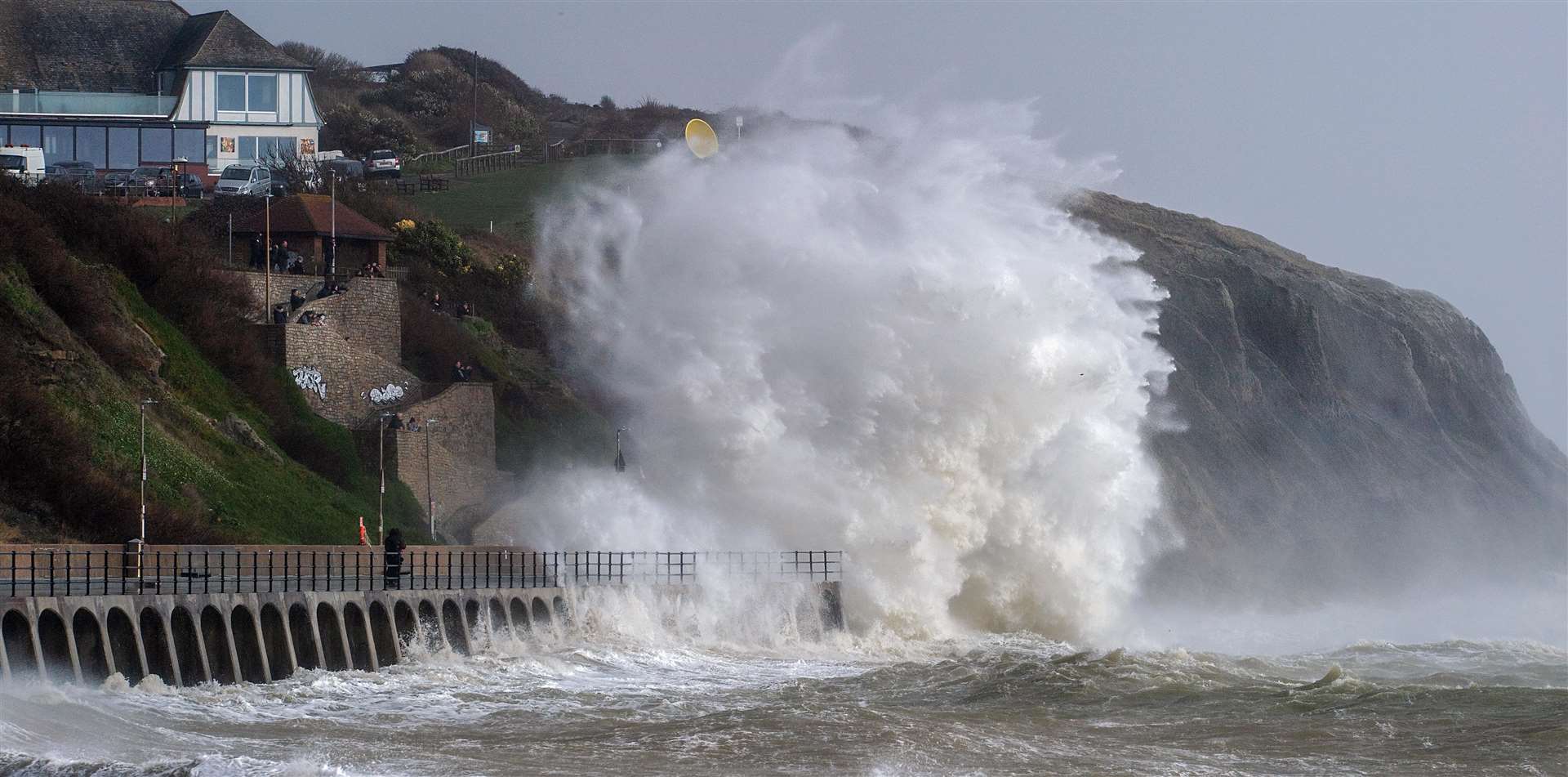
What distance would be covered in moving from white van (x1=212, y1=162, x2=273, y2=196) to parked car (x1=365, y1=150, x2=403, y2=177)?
12.7 meters

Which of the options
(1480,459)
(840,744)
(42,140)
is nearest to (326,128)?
(42,140)

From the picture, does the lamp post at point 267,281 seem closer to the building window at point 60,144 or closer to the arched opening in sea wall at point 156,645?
the building window at point 60,144

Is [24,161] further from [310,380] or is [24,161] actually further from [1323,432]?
[1323,432]

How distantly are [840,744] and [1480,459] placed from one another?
242 feet

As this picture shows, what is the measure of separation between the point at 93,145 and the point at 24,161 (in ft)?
27.5

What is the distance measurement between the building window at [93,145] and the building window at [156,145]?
1.31 m

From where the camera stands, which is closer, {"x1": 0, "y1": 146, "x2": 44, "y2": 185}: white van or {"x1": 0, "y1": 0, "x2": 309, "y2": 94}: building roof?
{"x1": 0, "y1": 146, "x2": 44, "y2": 185}: white van

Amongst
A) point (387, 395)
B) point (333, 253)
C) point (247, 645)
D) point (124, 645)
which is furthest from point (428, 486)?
point (124, 645)

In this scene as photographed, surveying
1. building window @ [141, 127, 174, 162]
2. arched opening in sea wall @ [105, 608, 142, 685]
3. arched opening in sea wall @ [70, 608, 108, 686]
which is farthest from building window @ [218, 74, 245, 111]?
arched opening in sea wall @ [70, 608, 108, 686]

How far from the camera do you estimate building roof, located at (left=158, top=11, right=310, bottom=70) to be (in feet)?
247

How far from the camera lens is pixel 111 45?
7806 cm

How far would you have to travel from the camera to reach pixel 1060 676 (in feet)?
114

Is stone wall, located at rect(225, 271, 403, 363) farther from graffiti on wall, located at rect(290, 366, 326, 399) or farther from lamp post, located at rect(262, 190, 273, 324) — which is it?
graffiti on wall, located at rect(290, 366, 326, 399)

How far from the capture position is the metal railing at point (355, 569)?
3197 centimetres
